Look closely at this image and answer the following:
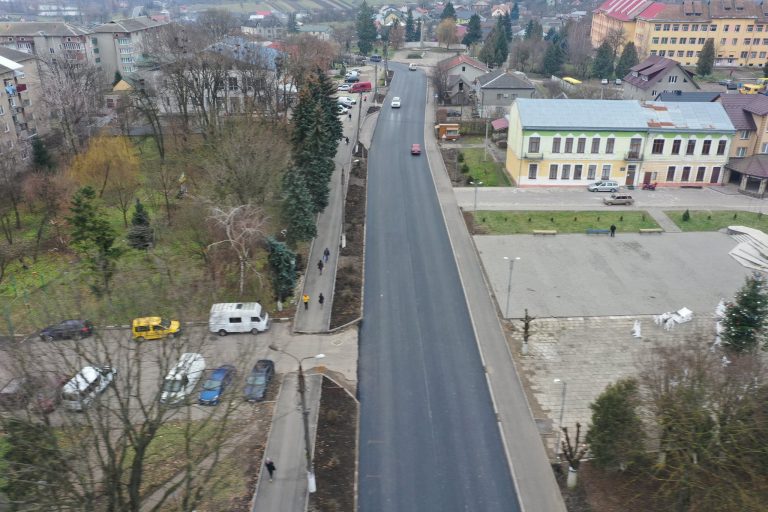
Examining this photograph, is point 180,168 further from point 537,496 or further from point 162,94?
point 537,496

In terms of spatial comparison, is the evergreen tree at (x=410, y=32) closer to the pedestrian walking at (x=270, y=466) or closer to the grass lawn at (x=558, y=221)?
the grass lawn at (x=558, y=221)

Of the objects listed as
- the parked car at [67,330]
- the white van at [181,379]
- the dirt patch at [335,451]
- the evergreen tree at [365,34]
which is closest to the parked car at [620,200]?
the dirt patch at [335,451]

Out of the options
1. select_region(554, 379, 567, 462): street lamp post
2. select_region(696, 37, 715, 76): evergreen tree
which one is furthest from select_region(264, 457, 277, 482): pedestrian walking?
select_region(696, 37, 715, 76): evergreen tree

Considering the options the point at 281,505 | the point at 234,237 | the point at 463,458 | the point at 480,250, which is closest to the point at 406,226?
the point at 480,250

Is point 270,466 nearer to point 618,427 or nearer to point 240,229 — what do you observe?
point 618,427

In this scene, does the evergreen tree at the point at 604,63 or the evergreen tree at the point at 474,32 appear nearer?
the evergreen tree at the point at 604,63

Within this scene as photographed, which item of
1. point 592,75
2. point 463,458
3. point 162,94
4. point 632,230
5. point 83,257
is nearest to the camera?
point 463,458
